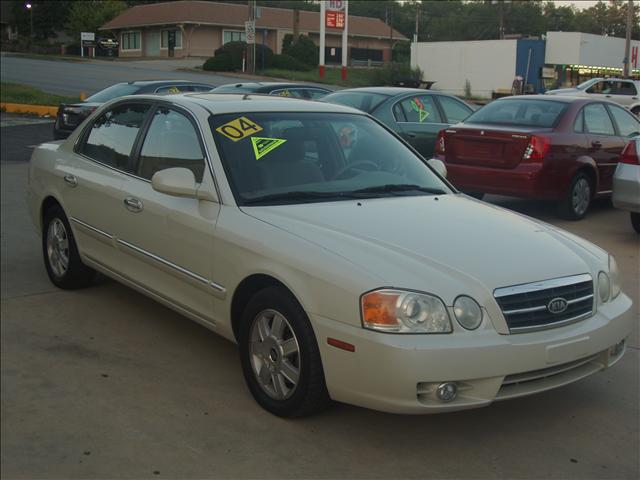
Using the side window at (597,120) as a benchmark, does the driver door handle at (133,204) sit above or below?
below

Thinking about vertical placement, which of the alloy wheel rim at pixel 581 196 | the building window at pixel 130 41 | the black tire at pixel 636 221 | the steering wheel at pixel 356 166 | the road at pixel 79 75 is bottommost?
the black tire at pixel 636 221

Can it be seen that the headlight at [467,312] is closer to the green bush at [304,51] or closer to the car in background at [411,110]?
the car in background at [411,110]

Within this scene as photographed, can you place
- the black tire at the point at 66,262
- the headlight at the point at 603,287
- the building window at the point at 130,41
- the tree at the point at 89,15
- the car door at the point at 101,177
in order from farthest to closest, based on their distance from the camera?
the building window at the point at 130,41
the tree at the point at 89,15
the black tire at the point at 66,262
the car door at the point at 101,177
the headlight at the point at 603,287

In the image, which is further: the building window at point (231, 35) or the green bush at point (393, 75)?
the building window at point (231, 35)

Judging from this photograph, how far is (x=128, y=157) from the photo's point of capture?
18.1ft

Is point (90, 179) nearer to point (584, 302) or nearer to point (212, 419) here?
point (212, 419)

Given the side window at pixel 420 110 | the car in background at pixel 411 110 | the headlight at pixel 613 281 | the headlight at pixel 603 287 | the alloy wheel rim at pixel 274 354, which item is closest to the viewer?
the alloy wheel rim at pixel 274 354

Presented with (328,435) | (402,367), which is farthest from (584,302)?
(328,435)

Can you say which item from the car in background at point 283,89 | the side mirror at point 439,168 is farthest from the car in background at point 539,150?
the side mirror at point 439,168

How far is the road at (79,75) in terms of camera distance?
1286 inches

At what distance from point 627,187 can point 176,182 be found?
561 centimetres

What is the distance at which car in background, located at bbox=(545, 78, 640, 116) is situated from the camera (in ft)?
88.4

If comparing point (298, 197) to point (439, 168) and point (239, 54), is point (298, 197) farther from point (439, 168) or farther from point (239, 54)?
point (239, 54)

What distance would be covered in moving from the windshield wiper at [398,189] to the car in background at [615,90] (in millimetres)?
22791
